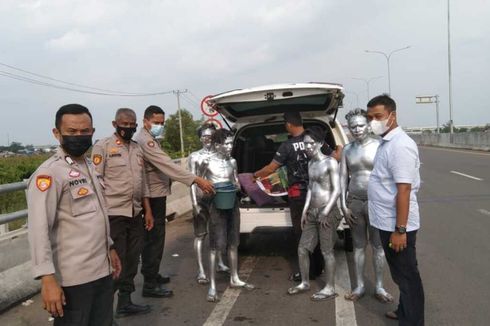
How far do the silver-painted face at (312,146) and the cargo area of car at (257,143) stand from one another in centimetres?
153

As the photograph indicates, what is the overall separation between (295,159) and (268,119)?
56.7 inches

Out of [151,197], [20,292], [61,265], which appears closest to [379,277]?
[151,197]

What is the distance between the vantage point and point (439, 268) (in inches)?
221

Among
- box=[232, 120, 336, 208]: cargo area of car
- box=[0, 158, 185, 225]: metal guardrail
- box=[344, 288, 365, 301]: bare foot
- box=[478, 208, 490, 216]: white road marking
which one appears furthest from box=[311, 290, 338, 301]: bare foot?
box=[478, 208, 490, 216]: white road marking

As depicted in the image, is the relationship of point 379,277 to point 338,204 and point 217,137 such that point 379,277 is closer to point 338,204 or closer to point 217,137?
point 338,204

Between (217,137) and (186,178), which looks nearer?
(186,178)

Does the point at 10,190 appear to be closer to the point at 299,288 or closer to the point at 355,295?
the point at 299,288

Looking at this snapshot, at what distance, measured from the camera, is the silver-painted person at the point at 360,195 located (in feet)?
15.3

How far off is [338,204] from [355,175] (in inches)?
15.2

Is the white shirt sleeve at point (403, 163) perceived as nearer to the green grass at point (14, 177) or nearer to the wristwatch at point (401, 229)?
the wristwatch at point (401, 229)

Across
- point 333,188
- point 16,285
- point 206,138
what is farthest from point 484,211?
point 16,285

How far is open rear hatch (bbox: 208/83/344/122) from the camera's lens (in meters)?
5.29

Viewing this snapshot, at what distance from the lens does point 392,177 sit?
3.49 m

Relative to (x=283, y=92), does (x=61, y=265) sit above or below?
below
